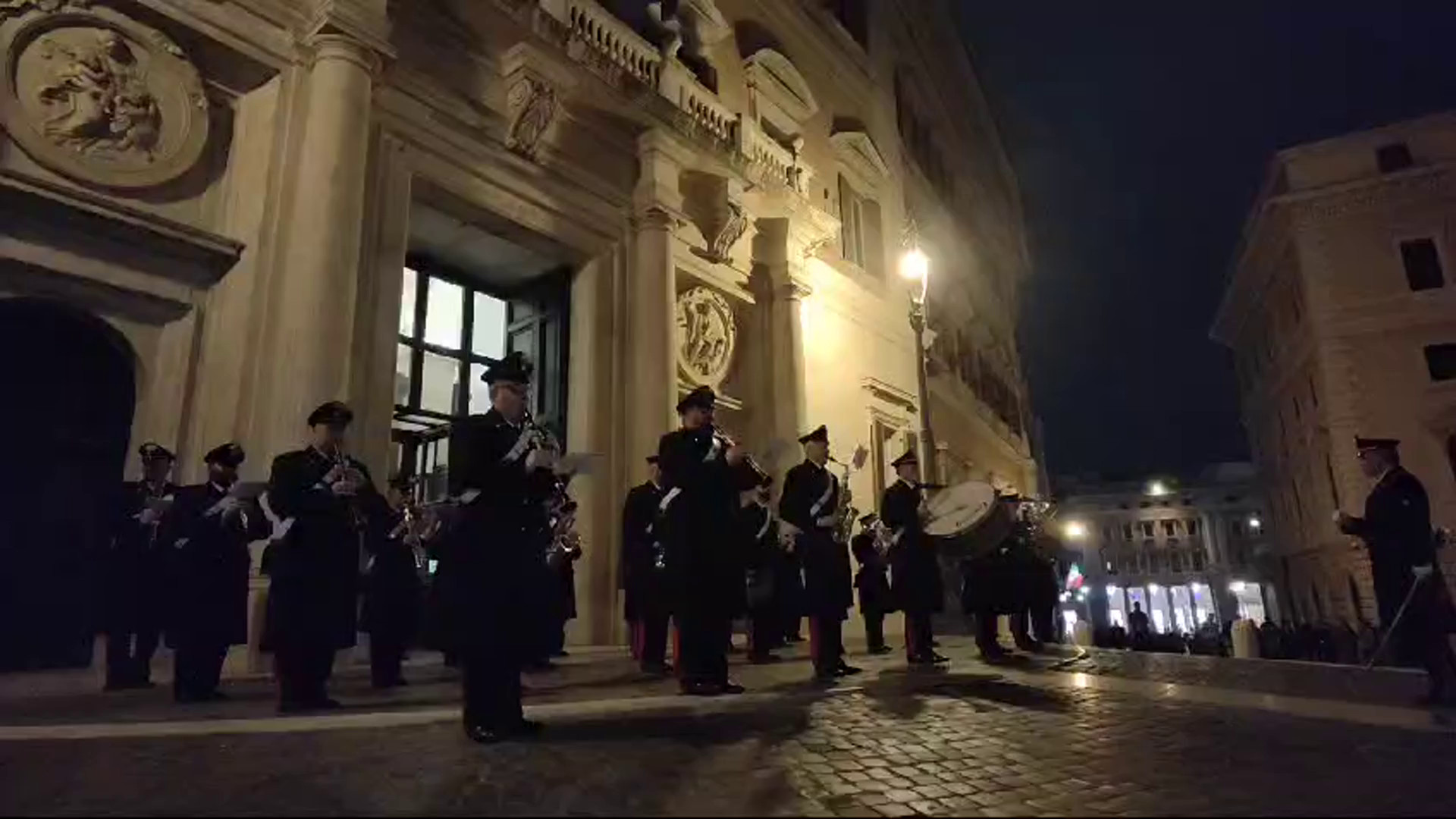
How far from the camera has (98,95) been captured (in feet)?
23.2

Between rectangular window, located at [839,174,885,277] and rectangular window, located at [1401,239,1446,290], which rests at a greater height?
rectangular window, located at [1401,239,1446,290]

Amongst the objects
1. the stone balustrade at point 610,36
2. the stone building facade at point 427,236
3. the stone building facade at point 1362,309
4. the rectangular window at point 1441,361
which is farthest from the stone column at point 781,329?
the rectangular window at point 1441,361

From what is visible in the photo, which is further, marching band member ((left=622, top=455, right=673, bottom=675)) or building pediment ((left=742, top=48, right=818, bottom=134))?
building pediment ((left=742, top=48, right=818, bottom=134))

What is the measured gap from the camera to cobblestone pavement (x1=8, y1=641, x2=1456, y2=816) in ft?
8.99

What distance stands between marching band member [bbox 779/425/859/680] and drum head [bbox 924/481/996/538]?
64.9 inches

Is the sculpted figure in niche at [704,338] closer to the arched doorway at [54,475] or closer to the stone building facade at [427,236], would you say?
the stone building facade at [427,236]

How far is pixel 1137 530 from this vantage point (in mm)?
73438

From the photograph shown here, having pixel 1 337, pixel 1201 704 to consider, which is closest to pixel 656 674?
pixel 1201 704

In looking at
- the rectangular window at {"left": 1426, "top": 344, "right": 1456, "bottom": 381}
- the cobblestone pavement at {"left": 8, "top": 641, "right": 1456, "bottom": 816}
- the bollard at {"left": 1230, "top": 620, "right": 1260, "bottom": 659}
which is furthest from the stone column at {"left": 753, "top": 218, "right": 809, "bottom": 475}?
the rectangular window at {"left": 1426, "top": 344, "right": 1456, "bottom": 381}

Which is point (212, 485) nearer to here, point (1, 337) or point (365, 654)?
point (365, 654)

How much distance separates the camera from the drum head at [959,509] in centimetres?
855

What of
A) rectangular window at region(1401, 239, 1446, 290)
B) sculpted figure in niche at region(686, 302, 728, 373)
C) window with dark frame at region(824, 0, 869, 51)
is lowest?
sculpted figure in niche at region(686, 302, 728, 373)

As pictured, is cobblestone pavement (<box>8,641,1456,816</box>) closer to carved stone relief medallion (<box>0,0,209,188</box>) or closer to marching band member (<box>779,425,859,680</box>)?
marching band member (<box>779,425,859,680</box>)

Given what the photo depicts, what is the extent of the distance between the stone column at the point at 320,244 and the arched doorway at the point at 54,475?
1401 millimetres
